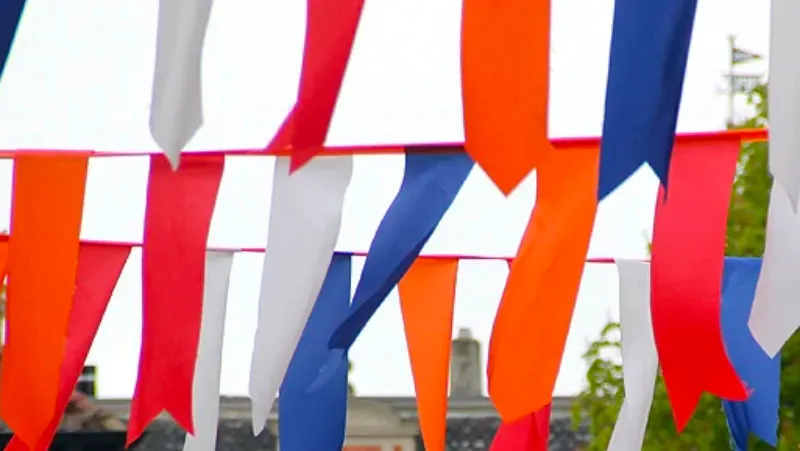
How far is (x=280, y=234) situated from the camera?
3691 mm

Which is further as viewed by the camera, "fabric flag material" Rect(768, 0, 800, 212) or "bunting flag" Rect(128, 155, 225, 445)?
"bunting flag" Rect(128, 155, 225, 445)

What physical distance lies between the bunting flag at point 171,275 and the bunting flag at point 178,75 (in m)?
→ 1.37

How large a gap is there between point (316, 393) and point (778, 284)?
134 centimetres

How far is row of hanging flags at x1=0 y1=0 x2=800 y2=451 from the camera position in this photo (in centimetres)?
248

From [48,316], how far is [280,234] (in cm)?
67

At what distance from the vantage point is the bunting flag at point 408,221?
333cm

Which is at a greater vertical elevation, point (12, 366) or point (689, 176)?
point (689, 176)

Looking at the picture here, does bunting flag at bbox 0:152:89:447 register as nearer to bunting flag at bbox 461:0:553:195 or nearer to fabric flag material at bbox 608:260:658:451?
fabric flag material at bbox 608:260:658:451

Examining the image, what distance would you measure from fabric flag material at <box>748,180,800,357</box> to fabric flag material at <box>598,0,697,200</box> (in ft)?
2.12

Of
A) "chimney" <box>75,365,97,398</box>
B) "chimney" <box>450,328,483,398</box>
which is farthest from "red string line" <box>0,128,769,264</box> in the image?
"chimney" <box>450,328,483,398</box>

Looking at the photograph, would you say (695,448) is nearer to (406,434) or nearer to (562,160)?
(562,160)

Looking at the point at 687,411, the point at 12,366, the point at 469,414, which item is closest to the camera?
the point at 687,411

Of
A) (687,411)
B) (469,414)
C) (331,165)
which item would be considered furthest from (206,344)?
(469,414)

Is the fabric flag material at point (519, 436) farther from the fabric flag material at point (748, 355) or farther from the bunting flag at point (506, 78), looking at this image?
the bunting flag at point (506, 78)
